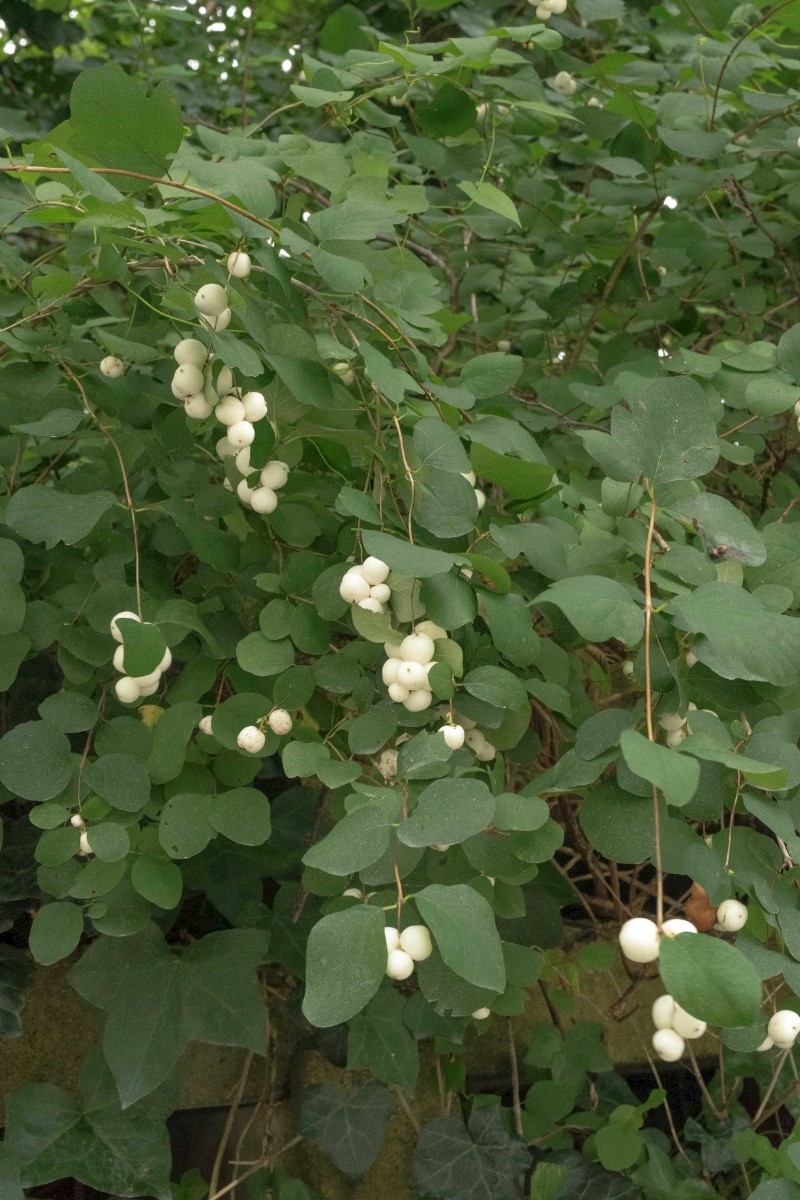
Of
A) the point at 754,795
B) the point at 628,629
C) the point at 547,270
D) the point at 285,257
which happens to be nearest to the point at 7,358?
the point at 285,257

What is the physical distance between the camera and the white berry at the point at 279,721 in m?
0.97

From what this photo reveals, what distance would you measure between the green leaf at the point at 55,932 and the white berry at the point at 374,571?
0.44 meters

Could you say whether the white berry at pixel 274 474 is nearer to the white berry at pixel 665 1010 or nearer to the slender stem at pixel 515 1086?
the white berry at pixel 665 1010

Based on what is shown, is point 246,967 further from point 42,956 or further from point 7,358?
point 7,358

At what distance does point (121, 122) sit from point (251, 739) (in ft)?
1.61

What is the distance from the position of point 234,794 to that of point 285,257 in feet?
1.56

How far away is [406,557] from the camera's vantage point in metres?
0.77

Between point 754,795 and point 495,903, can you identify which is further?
point 495,903

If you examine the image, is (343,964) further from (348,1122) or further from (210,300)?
(348,1122)

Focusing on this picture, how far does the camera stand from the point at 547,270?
1.74 metres

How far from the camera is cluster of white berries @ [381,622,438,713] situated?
32.9 inches

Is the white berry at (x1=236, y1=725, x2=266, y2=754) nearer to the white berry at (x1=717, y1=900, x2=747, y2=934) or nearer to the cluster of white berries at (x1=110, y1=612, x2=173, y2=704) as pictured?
the cluster of white berries at (x1=110, y1=612, x2=173, y2=704)

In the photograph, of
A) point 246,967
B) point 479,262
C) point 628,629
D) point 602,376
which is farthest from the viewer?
point 479,262

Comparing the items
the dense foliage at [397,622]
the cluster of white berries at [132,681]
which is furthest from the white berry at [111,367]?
the cluster of white berries at [132,681]
